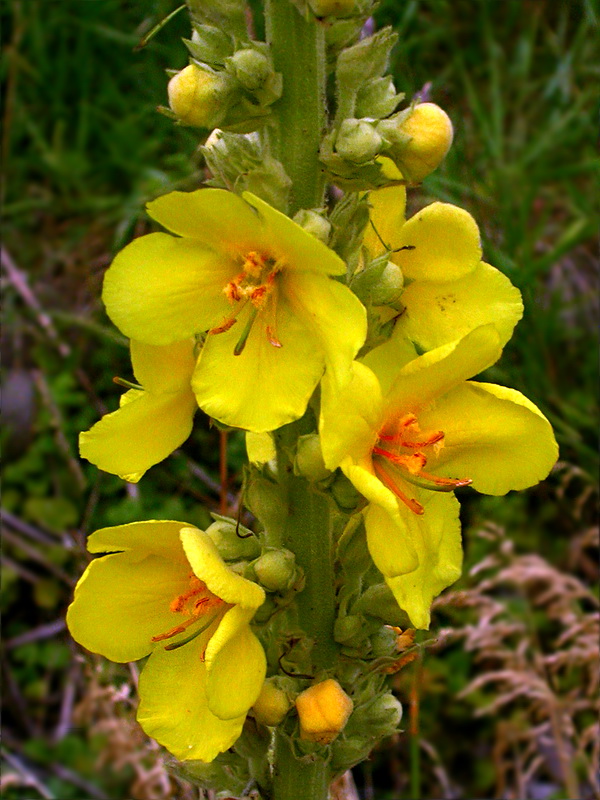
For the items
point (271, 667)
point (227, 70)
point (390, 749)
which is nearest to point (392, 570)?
point (271, 667)

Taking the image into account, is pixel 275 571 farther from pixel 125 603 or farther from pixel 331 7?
pixel 331 7

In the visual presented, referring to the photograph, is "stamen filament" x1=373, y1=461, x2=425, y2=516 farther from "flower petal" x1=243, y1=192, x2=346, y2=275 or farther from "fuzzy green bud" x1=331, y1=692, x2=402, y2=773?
"fuzzy green bud" x1=331, y1=692, x2=402, y2=773

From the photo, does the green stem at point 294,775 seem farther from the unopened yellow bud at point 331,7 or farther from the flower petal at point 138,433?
the unopened yellow bud at point 331,7

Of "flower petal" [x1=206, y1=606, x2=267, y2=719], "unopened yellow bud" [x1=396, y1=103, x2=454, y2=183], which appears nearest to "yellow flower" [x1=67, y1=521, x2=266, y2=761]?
"flower petal" [x1=206, y1=606, x2=267, y2=719]

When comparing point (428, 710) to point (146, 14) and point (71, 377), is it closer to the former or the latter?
point (71, 377)

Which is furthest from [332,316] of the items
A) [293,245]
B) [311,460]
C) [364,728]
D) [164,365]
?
[364,728]
